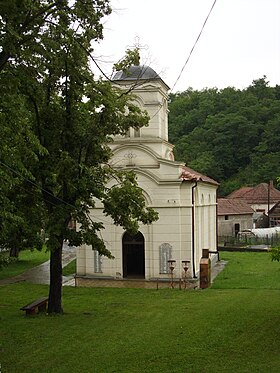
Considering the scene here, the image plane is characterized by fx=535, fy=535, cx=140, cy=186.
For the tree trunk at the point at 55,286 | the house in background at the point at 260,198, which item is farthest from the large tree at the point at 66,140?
the house in background at the point at 260,198

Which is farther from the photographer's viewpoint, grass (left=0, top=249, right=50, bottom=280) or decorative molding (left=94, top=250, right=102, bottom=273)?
grass (left=0, top=249, right=50, bottom=280)

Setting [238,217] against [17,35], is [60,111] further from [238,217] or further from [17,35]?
[238,217]

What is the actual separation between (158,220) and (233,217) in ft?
89.2

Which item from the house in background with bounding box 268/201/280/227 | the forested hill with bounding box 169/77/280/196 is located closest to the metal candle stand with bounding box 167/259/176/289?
the house in background with bounding box 268/201/280/227

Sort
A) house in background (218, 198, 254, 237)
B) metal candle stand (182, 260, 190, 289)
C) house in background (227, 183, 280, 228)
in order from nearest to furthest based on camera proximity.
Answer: metal candle stand (182, 260, 190, 289), house in background (218, 198, 254, 237), house in background (227, 183, 280, 228)

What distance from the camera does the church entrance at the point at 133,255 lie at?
2675 cm

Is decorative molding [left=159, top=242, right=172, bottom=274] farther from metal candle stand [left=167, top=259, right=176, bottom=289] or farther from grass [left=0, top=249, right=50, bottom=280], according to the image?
grass [left=0, top=249, right=50, bottom=280]

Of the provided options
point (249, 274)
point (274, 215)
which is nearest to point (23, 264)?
point (249, 274)

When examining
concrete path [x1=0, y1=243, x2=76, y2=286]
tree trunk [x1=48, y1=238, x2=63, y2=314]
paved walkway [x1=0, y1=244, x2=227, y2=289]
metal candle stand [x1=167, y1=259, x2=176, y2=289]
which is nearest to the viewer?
tree trunk [x1=48, y1=238, x2=63, y2=314]

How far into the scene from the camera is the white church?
25.8 metres

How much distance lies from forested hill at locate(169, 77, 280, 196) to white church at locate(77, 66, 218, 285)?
1900 inches

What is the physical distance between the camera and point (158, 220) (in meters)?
25.8

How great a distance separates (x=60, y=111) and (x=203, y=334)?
24.5 ft

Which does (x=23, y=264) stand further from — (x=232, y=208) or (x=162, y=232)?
(x=232, y=208)
